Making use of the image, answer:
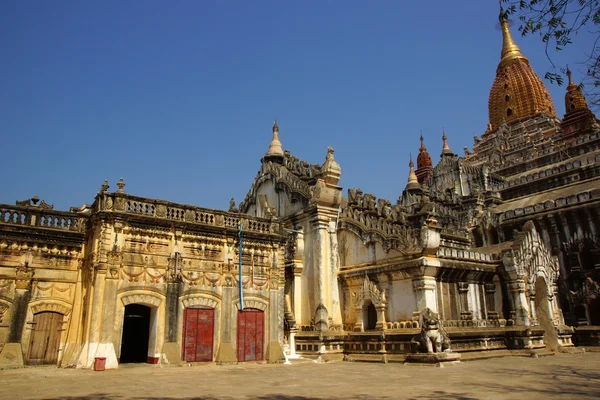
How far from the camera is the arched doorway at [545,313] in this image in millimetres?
27266

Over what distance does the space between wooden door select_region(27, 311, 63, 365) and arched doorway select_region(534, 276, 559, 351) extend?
78.8ft

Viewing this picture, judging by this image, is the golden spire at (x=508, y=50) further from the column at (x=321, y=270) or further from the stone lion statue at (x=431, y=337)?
the stone lion statue at (x=431, y=337)

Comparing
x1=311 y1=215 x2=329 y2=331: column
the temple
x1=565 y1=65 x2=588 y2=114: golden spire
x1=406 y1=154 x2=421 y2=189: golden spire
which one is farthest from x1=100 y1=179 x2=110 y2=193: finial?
x1=565 y1=65 x2=588 y2=114: golden spire

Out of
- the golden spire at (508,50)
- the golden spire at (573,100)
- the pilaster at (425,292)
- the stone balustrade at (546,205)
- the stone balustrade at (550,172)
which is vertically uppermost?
the golden spire at (508,50)

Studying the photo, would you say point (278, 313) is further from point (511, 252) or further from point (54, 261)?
point (511, 252)

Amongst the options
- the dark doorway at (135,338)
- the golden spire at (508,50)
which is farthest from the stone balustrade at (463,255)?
the golden spire at (508,50)

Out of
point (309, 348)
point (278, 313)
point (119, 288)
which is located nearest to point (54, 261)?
point (119, 288)

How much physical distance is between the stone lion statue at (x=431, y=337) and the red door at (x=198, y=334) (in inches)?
354

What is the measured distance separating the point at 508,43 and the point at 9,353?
2829 inches

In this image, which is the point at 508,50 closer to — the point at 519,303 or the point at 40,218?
the point at 519,303

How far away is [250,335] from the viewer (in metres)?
23.5

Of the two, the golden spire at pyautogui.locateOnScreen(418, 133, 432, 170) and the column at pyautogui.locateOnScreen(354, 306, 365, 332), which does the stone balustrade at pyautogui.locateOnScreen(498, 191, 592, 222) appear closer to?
the column at pyautogui.locateOnScreen(354, 306, 365, 332)

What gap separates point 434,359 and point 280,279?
27.7 feet

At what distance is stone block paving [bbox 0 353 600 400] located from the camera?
1191 centimetres
